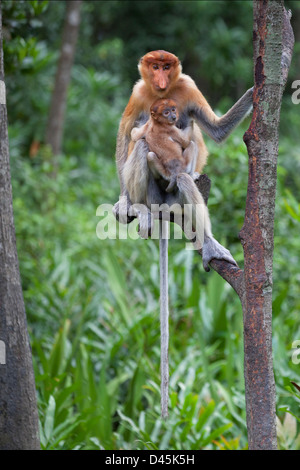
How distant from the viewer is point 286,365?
150 inches

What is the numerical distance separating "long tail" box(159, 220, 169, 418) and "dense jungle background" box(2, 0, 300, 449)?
1.92 feet

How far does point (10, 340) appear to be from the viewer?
7.40 ft

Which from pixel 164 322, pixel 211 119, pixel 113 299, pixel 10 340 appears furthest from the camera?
pixel 113 299

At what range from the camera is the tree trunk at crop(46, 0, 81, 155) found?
24.3 ft

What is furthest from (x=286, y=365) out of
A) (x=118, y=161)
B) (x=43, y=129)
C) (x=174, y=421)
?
(x=43, y=129)

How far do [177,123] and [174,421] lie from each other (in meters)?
1.66

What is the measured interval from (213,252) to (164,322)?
0.34m

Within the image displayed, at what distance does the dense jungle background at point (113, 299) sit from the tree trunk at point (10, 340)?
0.97m

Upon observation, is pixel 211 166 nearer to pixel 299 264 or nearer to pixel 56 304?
pixel 299 264

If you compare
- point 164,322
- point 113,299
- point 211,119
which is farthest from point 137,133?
point 113,299

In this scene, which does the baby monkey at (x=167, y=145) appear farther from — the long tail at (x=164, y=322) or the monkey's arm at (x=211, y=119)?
the long tail at (x=164, y=322)

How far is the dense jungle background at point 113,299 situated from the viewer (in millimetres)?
3596

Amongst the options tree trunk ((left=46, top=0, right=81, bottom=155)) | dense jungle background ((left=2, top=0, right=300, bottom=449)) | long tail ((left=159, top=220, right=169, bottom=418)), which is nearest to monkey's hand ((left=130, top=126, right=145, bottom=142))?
long tail ((left=159, top=220, right=169, bottom=418))

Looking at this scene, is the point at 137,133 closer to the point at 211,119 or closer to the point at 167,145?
the point at 167,145
